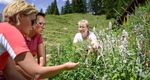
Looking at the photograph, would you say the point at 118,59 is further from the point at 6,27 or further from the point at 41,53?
the point at 41,53

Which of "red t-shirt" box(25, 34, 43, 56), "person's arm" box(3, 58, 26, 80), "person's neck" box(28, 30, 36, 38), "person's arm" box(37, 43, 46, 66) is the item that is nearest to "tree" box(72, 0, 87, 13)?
"person's arm" box(37, 43, 46, 66)

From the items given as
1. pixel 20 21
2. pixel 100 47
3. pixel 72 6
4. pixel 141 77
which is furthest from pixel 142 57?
pixel 72 6

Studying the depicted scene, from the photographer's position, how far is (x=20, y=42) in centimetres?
356

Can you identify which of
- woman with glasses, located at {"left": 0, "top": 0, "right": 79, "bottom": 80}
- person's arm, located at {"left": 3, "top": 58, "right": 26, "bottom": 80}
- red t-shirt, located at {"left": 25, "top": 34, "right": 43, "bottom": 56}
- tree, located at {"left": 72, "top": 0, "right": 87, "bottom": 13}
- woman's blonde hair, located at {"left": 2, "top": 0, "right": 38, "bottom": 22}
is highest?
woman's blonde hair, located at {"left": 2, "top": 0, "right": 38, "bottom": 22}

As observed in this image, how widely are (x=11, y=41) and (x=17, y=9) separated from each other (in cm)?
29

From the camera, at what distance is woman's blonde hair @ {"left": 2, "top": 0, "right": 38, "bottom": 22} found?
3.71 m

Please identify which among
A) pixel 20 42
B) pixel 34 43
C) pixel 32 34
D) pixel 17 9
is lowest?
pixel 34 43

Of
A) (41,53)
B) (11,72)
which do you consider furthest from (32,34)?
(11,72)

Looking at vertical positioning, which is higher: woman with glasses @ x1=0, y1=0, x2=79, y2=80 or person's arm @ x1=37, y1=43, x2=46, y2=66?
woman with glasses @ x1=0, y1=0, x2=79, y2=80

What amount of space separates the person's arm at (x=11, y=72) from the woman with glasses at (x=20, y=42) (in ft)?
0.42

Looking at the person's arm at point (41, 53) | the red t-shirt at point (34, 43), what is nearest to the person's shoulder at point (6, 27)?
the red t-shirt at point (34, 43)

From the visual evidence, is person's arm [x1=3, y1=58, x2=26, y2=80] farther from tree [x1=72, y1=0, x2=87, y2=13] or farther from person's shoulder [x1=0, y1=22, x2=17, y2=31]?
tree [x1=72, y1=0, x2=87, y2=13]

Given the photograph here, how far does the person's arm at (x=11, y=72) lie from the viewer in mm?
4039

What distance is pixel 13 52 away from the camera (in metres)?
3.53
